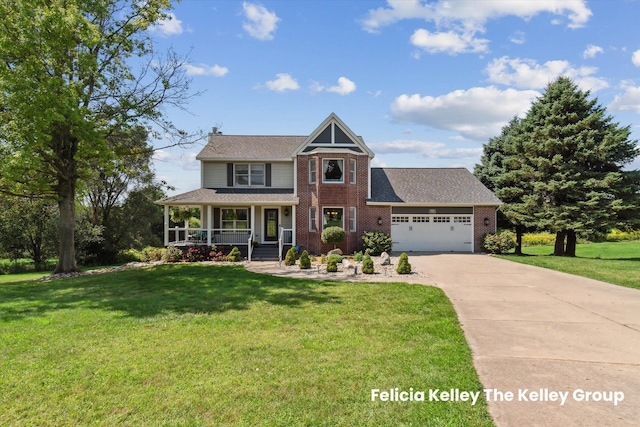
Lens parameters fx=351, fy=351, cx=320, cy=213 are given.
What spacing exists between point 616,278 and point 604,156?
10.5 metres

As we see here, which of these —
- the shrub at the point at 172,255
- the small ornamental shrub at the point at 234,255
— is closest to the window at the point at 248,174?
the small ornamental shrub at the point at 234,255

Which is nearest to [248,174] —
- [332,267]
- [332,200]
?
[332,200]

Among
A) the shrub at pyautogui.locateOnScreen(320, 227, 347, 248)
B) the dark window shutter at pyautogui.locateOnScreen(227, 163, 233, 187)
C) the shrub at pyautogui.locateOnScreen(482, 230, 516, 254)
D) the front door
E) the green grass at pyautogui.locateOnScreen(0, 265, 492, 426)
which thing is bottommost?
the green grass at pyautogui.locateOnScreen(0, 265, 492, 426)

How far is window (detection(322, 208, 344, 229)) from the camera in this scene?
65.8 ft

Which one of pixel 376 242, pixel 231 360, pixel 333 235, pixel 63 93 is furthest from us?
pixel 376 242

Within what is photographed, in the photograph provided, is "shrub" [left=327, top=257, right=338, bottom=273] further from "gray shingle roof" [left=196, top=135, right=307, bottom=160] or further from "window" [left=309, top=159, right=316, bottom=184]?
"gray shingle roof" [left=196, top=135, right=307, bottom=160]

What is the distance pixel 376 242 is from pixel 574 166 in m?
11.8

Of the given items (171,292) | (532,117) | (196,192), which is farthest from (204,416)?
(532,117)

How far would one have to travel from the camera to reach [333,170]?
790 inches

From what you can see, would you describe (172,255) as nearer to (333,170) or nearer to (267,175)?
(267,175)

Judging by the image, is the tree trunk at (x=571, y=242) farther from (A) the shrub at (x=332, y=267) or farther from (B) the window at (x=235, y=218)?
(B) the window at (x=235, y=218)

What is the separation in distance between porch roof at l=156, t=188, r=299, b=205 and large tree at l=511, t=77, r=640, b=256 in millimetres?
Result: 14119

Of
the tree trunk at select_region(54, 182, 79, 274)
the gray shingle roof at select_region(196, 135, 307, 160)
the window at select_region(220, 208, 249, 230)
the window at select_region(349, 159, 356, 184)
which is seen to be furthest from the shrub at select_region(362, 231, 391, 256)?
the tree trunk at select_region(54, 182, 79, 274)

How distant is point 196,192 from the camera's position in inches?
796
